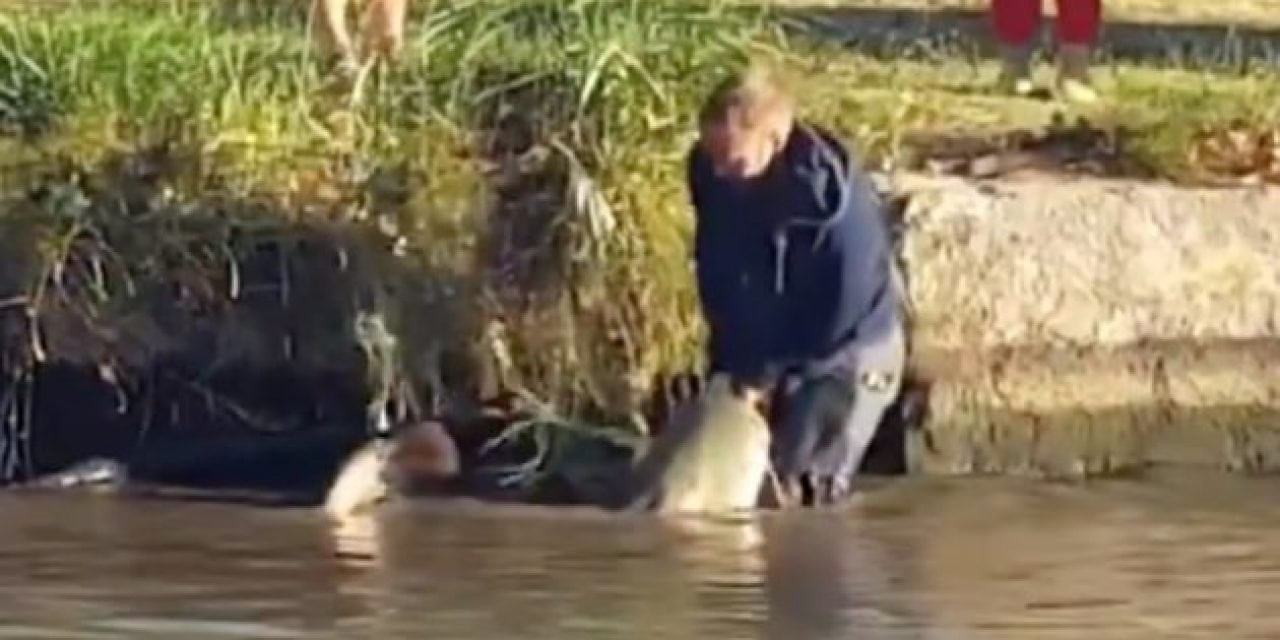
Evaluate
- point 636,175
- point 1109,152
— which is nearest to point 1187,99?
point 1109,152

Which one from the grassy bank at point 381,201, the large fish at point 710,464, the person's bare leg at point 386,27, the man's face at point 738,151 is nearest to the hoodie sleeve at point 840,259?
the man's face at point 738,151

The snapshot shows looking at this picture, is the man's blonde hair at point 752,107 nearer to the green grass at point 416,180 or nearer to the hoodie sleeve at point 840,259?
the hoodie sleeve at point 840,259

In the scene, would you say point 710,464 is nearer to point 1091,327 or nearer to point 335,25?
point 1091,327

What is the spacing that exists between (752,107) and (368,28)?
2.06 m

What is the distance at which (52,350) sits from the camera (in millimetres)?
13086

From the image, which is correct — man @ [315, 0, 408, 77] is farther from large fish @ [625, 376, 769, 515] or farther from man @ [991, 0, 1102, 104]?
man @ [991, 0, 1102, 104]

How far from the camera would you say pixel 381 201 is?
13273 millimetres

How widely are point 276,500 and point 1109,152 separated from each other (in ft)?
9.27

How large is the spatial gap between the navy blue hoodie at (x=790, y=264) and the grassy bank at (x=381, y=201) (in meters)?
0.56

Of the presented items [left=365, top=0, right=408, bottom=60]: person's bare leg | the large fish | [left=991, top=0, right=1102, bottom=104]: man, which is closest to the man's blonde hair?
the large fish

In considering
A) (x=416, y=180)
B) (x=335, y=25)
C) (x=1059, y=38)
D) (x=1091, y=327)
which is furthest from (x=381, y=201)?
(x=1059, y=38)

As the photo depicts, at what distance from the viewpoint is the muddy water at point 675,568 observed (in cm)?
1061

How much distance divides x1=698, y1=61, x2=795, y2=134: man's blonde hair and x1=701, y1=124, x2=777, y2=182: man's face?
16mm

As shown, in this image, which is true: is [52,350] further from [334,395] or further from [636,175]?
[636,175]
